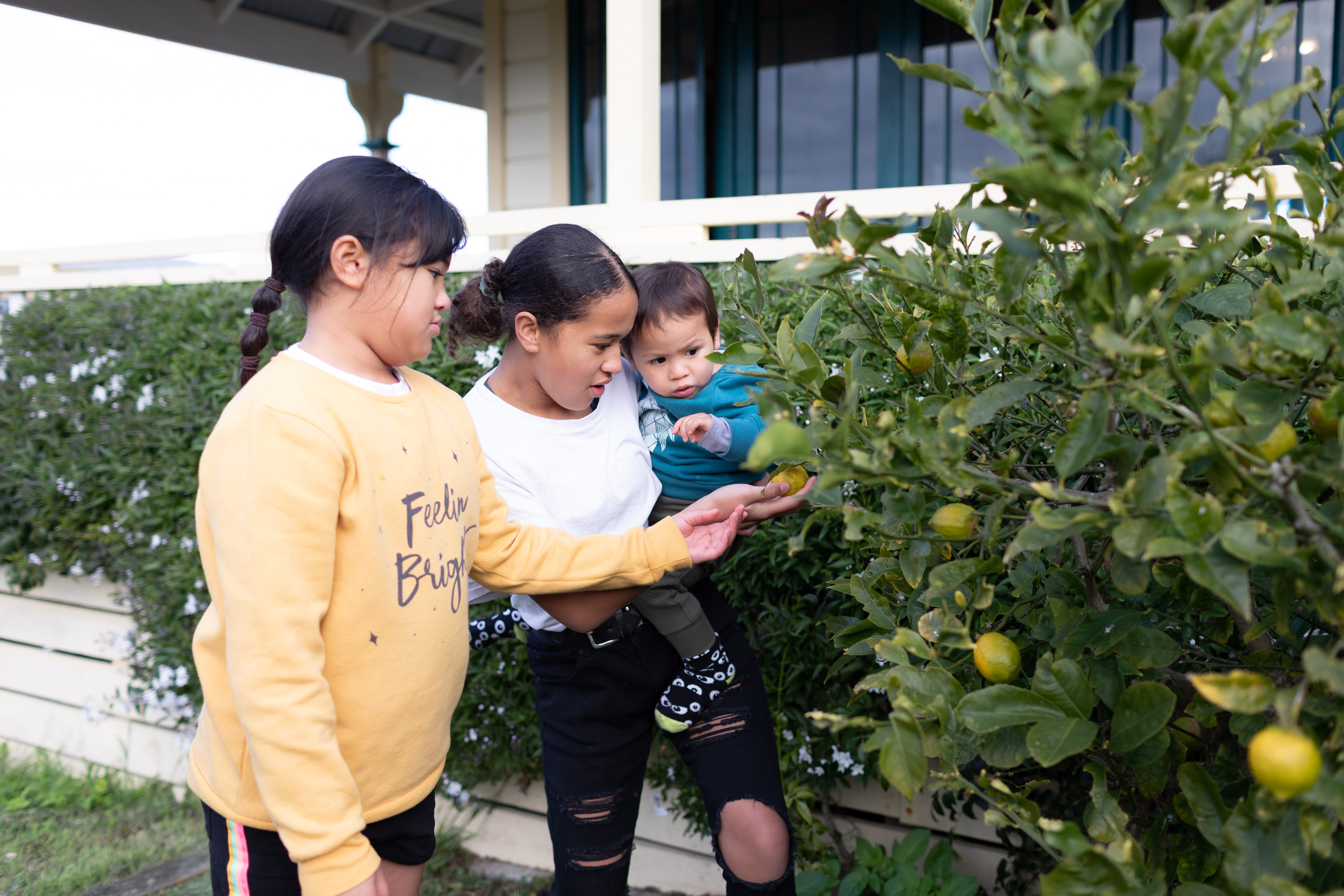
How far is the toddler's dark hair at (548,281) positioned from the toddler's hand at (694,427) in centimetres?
29

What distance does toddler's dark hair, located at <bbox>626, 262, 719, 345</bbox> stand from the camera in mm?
2006

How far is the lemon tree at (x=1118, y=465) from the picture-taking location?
2.42 ft

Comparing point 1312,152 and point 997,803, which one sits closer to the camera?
point 997,803

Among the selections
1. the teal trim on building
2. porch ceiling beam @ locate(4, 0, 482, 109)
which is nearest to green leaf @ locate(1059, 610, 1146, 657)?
the teal trim on building

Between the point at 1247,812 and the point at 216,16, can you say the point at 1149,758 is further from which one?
the point at 216,16

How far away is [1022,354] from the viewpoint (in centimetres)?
137

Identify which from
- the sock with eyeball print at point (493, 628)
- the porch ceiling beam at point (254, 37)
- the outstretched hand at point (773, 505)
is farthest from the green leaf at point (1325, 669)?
the porch ceiling beam at point (254, 37)

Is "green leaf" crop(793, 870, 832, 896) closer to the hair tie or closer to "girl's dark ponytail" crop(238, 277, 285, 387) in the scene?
the hair tie

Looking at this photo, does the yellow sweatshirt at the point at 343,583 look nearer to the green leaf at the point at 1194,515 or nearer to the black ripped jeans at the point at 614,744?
the black ripped jeans at the point at 614,744

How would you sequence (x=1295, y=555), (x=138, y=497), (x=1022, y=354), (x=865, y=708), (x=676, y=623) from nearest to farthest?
(x=1295, y=555), (x=1022, y=354), (x=676, y=623), (x=865, y=708), (x=138, y=497)

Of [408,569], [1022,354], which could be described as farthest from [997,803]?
[408,569]

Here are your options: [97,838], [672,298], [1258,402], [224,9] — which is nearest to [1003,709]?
[1258,402]

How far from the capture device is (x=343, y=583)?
4.44ft

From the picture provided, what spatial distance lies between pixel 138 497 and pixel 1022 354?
10.6 feet
